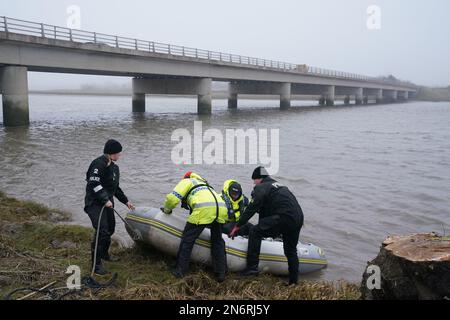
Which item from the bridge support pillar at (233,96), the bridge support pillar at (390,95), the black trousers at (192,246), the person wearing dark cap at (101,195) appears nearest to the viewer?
the person wearing dark cap at (101,195)

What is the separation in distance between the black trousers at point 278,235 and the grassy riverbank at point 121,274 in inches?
10.5

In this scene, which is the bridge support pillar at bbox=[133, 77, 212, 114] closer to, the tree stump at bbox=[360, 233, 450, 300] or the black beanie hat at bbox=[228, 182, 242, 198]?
the black beanie hat at bbox=[228, 182, 242, 198]

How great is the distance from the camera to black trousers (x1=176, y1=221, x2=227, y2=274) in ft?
18.8

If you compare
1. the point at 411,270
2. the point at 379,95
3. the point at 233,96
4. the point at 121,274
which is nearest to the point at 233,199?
the point at 121,274

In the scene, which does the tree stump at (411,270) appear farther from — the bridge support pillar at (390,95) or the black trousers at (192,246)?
the bridge support pillar at (390,95)

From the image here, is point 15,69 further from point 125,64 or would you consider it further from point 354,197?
point 354,197

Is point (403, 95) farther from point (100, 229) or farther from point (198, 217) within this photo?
point (100, 229)

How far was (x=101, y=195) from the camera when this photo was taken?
561 centimetres

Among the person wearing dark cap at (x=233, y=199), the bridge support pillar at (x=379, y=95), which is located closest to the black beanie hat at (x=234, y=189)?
the person wearing dark cap at (x=233, y=199)

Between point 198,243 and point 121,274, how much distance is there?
1.13m

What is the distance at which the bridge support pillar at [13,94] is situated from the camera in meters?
25.1

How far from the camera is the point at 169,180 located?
12875 millimetres

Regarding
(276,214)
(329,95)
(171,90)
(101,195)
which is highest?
(329,95)

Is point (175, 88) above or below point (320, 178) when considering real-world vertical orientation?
above
